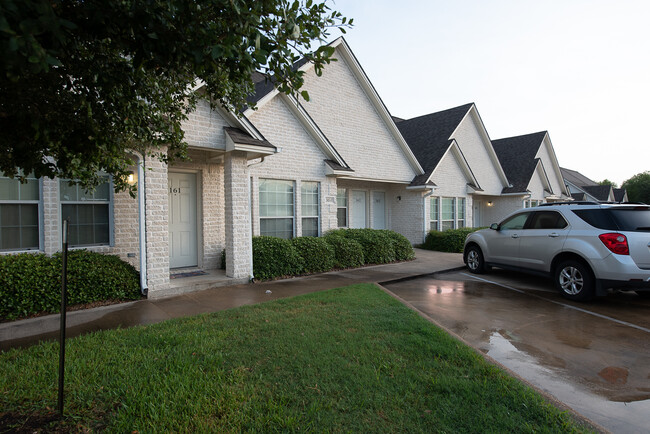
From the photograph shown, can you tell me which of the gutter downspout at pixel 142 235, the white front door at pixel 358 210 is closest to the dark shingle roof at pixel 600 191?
the white front door at pixel 358 210

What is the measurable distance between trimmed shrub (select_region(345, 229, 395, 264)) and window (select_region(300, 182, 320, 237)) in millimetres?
1241

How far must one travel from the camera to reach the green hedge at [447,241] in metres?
15.6

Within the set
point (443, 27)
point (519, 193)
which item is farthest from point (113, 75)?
point (519, 193)

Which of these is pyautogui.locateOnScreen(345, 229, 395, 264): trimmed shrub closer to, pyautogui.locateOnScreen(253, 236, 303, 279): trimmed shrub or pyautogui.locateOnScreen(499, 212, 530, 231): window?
pyautogui.locateOnScreen(253, 236, 303, 279): trimmed shrub

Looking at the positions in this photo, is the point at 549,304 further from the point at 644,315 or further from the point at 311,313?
the point at 311,313

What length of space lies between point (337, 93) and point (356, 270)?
7.50 metres

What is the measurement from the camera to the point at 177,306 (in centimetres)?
638

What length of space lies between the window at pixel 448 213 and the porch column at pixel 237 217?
1231 cm

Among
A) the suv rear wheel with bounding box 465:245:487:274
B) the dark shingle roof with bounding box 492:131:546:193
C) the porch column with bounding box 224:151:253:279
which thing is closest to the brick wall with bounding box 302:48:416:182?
the suv rear wheel with bounding box 465:245:487:274

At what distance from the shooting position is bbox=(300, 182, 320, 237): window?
1116 centimetres

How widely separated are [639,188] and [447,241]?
200 ft

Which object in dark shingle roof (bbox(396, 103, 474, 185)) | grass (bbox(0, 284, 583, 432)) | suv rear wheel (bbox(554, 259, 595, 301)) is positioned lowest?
grass (bbox(0, 284, 583, 432))

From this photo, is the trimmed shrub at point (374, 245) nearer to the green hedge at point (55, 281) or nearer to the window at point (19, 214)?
the green hedge at point (55, 281)

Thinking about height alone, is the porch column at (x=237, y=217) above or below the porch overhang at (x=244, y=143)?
below
